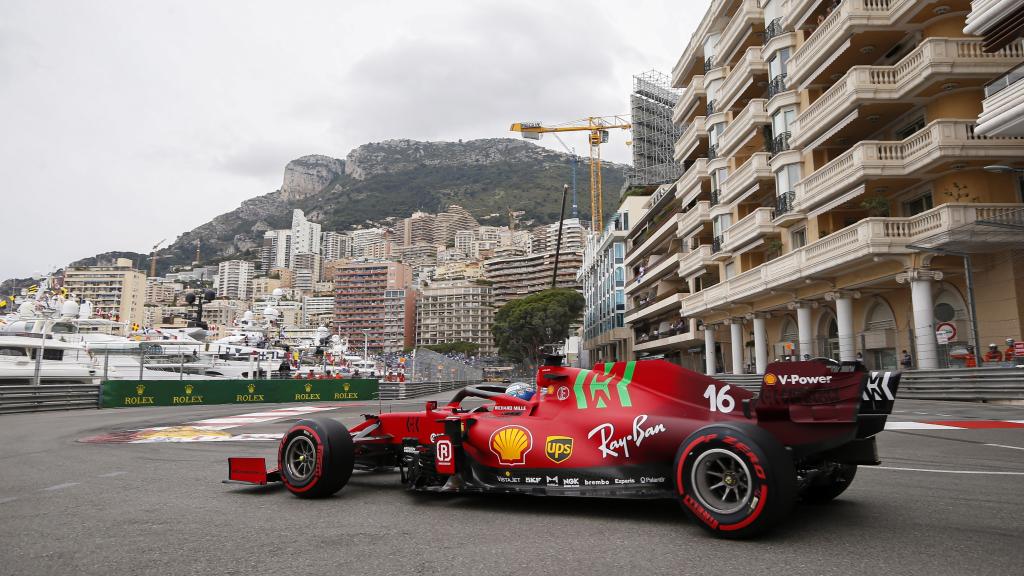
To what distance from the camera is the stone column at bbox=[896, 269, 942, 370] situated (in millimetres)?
23500

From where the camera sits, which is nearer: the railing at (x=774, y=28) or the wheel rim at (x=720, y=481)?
the wheel rim at (x=720, y=481)

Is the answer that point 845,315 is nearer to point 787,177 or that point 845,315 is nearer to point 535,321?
point 787,177

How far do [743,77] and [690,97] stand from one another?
986 centimetres

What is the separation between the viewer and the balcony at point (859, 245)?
22875 mm

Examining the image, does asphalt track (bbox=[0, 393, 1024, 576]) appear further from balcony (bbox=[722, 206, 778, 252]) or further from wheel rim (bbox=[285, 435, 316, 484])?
balcony (bbox=[722, 206, 778, 252])

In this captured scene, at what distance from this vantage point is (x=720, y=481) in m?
4.52

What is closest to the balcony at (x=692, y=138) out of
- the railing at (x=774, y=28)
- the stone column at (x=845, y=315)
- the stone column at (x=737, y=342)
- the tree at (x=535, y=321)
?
the railing at (x=774, y=28)

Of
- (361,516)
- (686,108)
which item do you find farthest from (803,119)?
(361,516)

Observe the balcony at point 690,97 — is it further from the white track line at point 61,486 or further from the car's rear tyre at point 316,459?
the white track line at point 61,486

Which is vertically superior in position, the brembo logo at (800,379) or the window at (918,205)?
the window at (918,205)

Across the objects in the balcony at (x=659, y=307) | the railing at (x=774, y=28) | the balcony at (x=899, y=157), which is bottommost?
the balcony at (x=659, y=307)

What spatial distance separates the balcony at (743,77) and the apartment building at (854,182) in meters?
0.12

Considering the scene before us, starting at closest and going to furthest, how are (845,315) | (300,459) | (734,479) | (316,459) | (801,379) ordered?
(734,479), (801,379), (316,459), (300,459), (845,315)

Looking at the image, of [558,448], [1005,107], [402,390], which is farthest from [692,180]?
[558,448]
